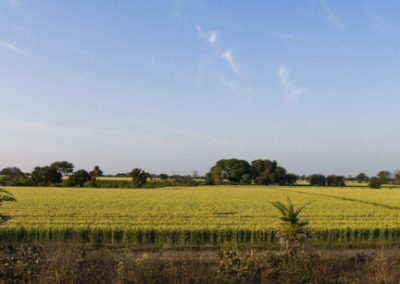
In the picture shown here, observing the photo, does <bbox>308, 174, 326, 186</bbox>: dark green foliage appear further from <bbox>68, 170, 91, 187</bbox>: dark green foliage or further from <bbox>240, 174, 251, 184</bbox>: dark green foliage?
<bbox>68, 170, 91, 187</bbox>: dark green foliage

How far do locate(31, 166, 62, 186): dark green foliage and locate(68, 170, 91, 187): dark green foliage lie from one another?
522 cm

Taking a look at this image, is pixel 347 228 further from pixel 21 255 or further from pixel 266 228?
pixel 21 255

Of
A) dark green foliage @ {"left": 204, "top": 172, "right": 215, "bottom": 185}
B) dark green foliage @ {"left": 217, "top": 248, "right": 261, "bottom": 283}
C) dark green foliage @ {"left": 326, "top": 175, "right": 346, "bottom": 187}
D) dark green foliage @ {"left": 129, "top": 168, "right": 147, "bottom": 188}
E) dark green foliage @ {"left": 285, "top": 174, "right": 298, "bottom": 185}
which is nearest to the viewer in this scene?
dark green foliage @ {"left": 217, "top": 248, "right": 261, "bottom": 283}

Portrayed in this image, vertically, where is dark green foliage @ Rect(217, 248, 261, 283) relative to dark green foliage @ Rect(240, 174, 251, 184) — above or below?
above

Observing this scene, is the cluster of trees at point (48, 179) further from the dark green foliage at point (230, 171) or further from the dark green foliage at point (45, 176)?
the dark green foliage at point (230, 171)

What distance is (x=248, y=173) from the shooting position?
106688 mm

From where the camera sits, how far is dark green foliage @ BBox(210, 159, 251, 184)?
10444 cm

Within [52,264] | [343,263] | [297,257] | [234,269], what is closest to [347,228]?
[343,263]

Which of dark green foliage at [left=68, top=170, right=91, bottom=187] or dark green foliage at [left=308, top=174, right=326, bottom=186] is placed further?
dark green foliage at [left=308, top=174, right=326, bottom=186]

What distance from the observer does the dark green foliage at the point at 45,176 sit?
7312 centimetres

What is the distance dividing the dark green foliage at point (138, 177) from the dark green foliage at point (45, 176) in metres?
24.4

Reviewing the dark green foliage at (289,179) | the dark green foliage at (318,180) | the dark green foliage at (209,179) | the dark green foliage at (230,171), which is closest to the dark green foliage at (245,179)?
the dark green foliage at (230,171)

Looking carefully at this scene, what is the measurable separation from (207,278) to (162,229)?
6.48 m

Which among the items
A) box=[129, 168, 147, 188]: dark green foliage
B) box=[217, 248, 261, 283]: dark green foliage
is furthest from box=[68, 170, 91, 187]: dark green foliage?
box=[217, 248, 261, 283]: dark green foliage
